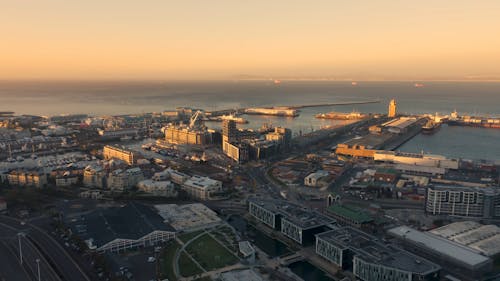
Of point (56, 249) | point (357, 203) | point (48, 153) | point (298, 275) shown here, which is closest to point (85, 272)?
point (56, 249)

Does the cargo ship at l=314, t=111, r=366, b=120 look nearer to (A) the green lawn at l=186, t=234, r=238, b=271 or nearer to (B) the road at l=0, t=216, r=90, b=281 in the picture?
(A) the green lawn at l=186, t=234, r=238, b=271

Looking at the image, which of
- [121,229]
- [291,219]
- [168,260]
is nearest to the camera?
[168,260]

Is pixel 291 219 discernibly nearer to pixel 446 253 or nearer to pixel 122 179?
pixel 446 253

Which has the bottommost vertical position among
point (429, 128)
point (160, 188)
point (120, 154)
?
point (160, 188)

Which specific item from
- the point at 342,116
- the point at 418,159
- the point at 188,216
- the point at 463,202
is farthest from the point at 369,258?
the point at 342,116

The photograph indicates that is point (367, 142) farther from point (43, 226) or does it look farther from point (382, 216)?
point (43, 226)

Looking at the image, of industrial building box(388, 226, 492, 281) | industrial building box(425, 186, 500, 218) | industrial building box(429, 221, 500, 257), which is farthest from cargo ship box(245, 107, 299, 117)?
industrial building box(388, 226, 492, 281)
